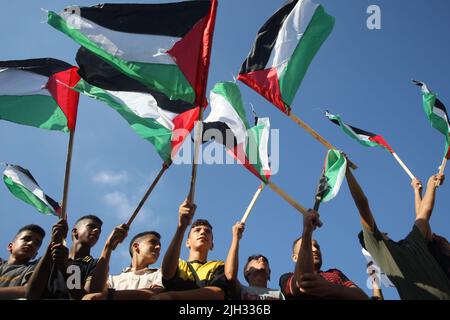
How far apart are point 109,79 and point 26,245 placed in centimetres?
231

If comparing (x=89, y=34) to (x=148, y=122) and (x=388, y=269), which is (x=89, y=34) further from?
(x=388, y=269)

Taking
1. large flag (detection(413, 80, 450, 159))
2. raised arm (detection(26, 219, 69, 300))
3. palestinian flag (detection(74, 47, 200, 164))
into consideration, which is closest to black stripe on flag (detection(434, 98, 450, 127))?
large flag (detection(413, 80, 450, 159))

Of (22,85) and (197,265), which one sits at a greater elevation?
(22,85)

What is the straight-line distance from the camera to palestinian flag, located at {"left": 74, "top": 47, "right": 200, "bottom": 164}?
5816 mm

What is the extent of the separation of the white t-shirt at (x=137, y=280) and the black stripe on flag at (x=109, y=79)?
1.99 meters

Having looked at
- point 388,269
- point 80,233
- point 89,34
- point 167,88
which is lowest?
point 388,269

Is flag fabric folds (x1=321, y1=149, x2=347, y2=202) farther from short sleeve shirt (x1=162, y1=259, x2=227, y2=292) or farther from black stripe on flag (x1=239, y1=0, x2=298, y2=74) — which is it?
black stripe on flag (x1=239, y1=0, x2=298, y2=74)

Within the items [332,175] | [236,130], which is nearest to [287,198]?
[332,175]

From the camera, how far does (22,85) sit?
650cm

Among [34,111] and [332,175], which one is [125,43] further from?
[332,175]

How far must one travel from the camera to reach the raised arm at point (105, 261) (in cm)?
477

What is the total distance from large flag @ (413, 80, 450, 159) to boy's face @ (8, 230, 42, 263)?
5.74 meters
